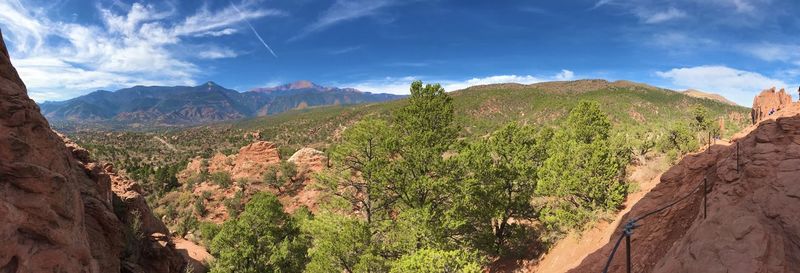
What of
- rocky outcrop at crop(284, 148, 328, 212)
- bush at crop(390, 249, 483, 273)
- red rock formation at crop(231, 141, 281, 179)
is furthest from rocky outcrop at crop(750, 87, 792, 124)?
red rock formation at crop(231, 141, 281, 179)

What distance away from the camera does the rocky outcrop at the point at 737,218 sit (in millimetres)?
8664

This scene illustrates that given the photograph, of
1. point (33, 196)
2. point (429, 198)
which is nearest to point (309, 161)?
point (429, 198)

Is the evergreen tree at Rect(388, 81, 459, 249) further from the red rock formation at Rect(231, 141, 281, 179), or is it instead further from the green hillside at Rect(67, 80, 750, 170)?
the green hillside at Rect(67, 80, 750, 170)

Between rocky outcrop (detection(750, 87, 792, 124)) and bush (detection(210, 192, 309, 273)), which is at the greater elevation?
rocky outcrop (detection(750, 87, 792, 124))

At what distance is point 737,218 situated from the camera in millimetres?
9695

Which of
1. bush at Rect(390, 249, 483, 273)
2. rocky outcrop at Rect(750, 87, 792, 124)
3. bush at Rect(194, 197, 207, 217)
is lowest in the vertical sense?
bush at Rect(194, 197, 207, 217)

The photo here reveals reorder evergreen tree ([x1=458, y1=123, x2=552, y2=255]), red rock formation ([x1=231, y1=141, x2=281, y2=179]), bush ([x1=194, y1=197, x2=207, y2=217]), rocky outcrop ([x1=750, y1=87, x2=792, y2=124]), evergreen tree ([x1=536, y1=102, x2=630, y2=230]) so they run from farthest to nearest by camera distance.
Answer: red rock formation ([x1=231, y1=141, x2=281, y2=179])
bush ([x1=194, y1=197, x2=207, y2=217])
rocky outcrop ([x1=750, y1=87, x2=792, y2=124])
evergreen tree ([x1=536, y1=102, x2=630, y2=230])
evergreen tree ([x1=458, y1=123, x2=552, y2=255])

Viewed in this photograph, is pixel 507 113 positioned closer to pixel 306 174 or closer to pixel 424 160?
pixel 306 174

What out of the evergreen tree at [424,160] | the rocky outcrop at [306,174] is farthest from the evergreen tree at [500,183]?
the rocky outcrop at [306,174]

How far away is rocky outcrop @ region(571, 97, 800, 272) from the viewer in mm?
8664

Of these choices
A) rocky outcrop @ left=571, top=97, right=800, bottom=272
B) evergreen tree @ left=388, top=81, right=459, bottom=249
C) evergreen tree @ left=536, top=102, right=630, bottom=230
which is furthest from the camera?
evergreen tree @ left=536, top=102, right=630, bottom=230

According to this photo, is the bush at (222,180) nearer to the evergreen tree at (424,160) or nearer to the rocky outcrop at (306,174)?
the rocky outcrop at (306,174)

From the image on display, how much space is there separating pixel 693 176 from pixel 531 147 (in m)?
10.8

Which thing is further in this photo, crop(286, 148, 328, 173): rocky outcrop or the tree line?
crop(286, 148, 328, 173): rocky outcrop
